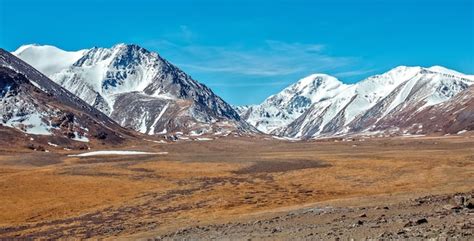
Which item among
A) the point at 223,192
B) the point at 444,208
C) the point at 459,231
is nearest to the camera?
the point at 459,231

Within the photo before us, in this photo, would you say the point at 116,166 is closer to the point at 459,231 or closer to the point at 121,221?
the point at 121,221

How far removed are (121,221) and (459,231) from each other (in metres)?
38.2

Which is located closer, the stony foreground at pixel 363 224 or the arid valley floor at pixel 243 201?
the stony foreground at pixel 363 224

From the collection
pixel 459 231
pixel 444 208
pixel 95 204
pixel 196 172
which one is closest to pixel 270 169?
pixel 196 172

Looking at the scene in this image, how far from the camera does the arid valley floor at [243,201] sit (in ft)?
122

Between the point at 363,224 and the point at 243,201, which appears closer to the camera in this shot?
the point at 363,224

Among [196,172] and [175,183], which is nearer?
[175,183]

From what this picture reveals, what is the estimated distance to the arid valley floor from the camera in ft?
122

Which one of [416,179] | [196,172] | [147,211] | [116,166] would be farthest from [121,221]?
[116,166]

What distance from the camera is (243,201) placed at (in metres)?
67.8

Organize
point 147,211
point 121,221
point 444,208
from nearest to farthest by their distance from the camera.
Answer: point 444,208
point 121,221
point 147,211

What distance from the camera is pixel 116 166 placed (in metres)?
126

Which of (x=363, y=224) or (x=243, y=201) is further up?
(x=363, y=224)

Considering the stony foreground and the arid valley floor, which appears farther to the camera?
the arid valley floor
